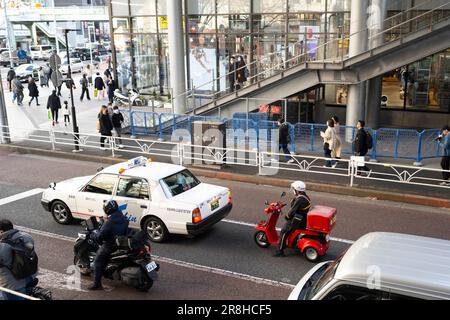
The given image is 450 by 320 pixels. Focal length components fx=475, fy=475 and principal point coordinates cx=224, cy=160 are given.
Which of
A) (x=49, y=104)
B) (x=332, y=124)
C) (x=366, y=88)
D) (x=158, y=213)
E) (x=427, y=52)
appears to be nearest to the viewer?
(x=158, y=213)

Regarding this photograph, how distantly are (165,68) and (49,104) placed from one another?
570 centimetres

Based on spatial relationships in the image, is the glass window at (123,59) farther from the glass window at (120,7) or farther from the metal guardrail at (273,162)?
the metal guardrail at (273,162)

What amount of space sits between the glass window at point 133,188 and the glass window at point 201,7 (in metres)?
13.1

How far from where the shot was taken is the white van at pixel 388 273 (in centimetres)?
509

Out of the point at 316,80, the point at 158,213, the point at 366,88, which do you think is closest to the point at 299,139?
the point at 316,80

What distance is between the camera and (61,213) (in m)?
11.0

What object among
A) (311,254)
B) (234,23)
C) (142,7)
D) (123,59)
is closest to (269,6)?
(234,23)

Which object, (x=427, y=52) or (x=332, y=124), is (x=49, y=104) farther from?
(x=427, y=52)

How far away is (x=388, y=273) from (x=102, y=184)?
22.3ft

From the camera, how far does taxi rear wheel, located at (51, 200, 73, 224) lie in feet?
35.9

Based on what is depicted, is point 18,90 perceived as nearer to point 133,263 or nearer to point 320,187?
point 320,187

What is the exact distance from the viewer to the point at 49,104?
22141 millimetres

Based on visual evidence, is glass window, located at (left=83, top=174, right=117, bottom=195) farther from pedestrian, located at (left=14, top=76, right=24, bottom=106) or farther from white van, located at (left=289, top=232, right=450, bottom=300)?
pedestrian, located at (left=14, top=76, right=24, bottom=106)

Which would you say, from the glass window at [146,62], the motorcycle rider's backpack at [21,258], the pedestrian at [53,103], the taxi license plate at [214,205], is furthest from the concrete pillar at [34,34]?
the motorcycle rider's backpack at [21,258]
